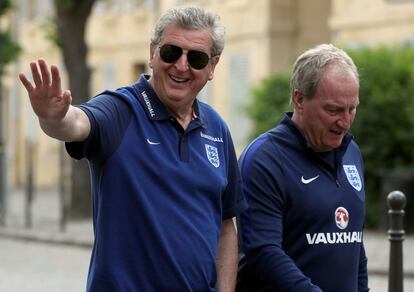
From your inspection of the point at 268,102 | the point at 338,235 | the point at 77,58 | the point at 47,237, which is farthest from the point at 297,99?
the point at 77,58

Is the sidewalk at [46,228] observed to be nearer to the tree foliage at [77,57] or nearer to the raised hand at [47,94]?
the tree foliage at [77,57]

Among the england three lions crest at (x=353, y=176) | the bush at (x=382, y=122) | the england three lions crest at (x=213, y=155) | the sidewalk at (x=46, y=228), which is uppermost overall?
the england three lions crest at (x=213, y=155)

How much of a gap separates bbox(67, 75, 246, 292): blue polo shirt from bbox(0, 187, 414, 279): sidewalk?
1077 centimetres

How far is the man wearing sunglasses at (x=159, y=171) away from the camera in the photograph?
4.07 metres

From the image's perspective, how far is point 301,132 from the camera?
177 inches

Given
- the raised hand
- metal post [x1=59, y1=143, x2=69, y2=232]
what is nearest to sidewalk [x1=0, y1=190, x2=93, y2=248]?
metal post [x1=59, y1=143, x2=69, y2=232]

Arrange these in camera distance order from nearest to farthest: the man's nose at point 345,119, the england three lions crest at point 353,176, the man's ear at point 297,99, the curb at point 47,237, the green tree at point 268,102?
the man's nose at point 345,119
the man's ear at point 297,99
the england three lions crest at point 353,176
the curb at point 47,237
the green tree at point 268,102

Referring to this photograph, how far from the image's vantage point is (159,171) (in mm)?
4086

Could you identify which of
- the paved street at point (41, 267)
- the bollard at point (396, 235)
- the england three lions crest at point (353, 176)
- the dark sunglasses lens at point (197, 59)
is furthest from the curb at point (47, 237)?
the dark sunglasses lens at point (197, 59)

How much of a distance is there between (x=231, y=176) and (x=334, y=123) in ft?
1.24

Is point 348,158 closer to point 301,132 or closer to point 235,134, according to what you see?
point 301,132

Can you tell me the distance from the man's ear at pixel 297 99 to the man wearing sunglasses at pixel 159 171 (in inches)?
13.2

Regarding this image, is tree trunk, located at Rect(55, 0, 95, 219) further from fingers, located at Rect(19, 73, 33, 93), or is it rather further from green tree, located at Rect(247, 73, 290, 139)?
fingers, located at Rect(19, 73, 33, 93)

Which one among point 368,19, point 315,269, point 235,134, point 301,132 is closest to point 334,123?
point 301,132
